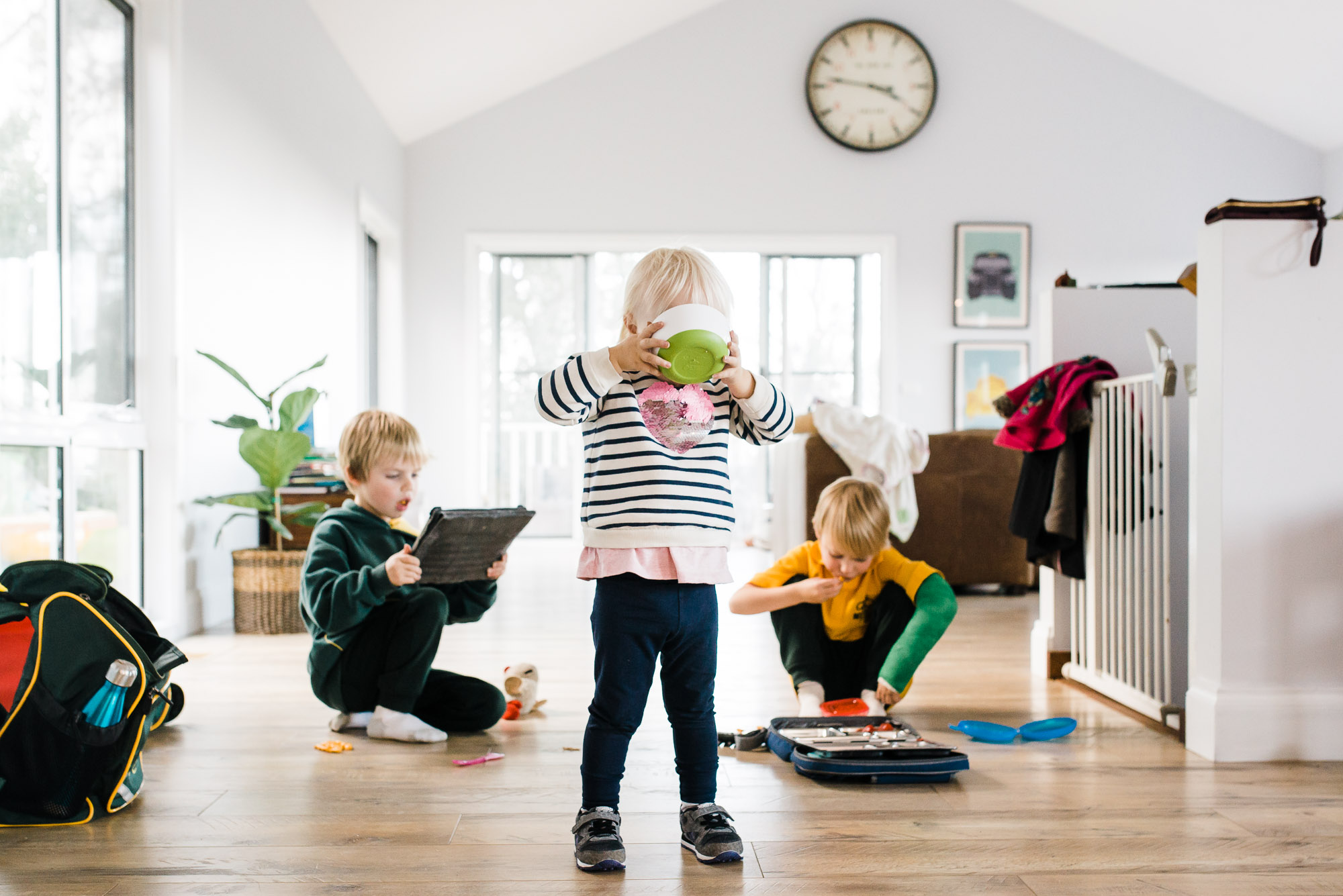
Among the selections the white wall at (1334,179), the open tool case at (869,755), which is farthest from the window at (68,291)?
the white wall at (1334,179)

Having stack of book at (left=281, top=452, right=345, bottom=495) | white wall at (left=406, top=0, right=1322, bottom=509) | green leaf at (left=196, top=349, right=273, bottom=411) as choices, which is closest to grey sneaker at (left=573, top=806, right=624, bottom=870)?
green leaf at (left=196, top=349, right=273, bottom=411)

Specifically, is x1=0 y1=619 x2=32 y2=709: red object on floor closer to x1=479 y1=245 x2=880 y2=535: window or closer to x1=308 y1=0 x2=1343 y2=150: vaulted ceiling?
x1=308 y1=0 x2=1343 y2=150: vaulted ceiling

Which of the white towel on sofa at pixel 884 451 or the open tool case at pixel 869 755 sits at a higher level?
the white towel on sofa at pixel 884 451

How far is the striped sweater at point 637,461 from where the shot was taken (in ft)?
4.06

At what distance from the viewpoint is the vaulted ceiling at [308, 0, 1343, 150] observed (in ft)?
15.3

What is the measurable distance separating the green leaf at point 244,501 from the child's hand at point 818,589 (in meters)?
1.82

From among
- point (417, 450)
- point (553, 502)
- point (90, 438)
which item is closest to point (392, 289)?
point (553, 502)

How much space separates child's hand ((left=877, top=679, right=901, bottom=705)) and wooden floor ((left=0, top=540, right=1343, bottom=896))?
0.11 metres

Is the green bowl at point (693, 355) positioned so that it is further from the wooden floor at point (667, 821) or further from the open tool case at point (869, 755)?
the open tool case at point (869, 755)

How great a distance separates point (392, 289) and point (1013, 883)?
5.28 meters

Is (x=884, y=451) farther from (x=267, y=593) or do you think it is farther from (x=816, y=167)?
(x=816, y=167)

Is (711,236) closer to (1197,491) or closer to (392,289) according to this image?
(392,289)

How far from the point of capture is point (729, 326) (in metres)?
1.27

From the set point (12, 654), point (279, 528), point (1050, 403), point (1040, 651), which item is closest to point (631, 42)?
point (279, 528)
